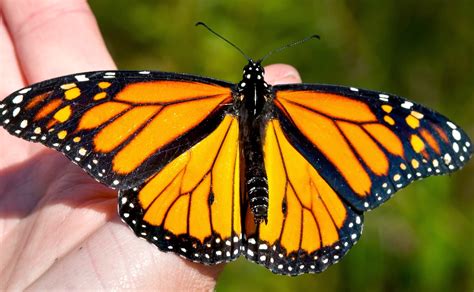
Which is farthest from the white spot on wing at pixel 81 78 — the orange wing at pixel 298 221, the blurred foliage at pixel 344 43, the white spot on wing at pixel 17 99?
the blurred foliage at pixel 344 43

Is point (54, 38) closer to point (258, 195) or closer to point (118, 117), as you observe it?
point (118, 117)

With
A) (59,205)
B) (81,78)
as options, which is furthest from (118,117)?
(59,205)

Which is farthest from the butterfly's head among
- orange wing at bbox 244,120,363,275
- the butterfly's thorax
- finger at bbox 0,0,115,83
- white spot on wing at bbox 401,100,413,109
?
finger at bbox 0,0,115,83

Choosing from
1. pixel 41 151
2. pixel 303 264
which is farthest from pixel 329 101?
pixel 41 151

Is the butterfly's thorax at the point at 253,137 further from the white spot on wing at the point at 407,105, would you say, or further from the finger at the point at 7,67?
the finger at the point at 7,67

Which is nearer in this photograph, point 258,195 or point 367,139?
point 258,195

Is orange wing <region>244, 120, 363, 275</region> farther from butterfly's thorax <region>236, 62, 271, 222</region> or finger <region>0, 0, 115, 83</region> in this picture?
finger <region>0, 0, 115, 83</region>

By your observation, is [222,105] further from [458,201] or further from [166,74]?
[458,201]
